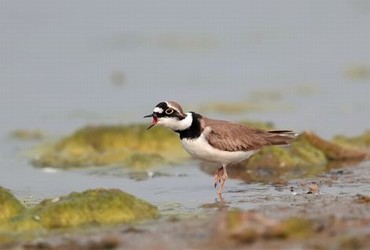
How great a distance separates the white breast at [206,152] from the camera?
10.2 m

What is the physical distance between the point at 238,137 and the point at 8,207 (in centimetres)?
277

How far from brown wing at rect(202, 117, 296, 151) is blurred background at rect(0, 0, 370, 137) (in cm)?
309

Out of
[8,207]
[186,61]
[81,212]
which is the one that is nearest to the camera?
[81,212]

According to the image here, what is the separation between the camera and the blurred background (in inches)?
602

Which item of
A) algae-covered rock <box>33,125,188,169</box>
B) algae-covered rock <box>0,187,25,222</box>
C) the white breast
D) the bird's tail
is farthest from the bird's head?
algae-covered rock <box>33,125,188,169</box>

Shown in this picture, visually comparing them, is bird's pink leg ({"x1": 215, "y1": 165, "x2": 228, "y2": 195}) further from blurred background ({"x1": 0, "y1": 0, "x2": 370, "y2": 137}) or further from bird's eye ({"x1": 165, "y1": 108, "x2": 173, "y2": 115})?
blurred background ({"x1": 0, "y1": 0, "x2": 370, "y2": 137})

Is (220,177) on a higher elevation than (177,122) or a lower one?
lower

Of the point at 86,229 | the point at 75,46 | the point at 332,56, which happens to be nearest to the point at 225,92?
the point at 332,56

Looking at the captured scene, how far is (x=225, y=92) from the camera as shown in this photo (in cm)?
1644

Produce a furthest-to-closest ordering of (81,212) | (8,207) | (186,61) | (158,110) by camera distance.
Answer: (186,61) → (158,110) → (8,207) → (81,212)

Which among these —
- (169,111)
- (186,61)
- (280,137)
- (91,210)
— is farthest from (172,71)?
(91,210)

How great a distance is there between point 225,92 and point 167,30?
5.56 meters

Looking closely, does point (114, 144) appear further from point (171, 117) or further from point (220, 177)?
point (171, 117)

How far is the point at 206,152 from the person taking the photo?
10242 millimetres
